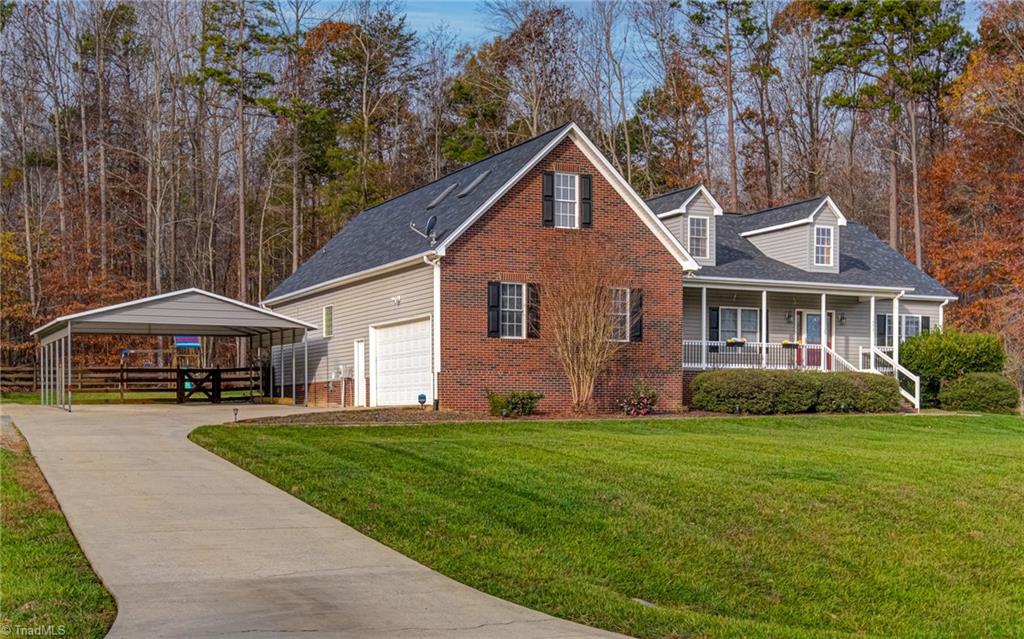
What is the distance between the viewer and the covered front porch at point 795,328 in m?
28.8

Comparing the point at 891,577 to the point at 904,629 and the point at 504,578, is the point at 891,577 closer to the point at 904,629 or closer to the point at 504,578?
the point at 904,629

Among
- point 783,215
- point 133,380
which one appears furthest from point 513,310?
point 133,380

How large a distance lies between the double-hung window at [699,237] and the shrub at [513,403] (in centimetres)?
799

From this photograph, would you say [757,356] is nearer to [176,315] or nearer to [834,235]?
[834,235]

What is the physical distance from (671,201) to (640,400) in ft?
23.3

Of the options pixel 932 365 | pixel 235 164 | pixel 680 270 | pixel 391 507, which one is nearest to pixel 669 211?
pixel 680 270

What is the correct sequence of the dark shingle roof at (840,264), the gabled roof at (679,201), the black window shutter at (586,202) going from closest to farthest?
the black window shutter at (586,202)
the gabled roof at (679,201)
the dark shingle roof at (840,264)

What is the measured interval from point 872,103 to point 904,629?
39.1 meters

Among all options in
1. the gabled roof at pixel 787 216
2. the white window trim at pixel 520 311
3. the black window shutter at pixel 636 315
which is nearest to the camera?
the white window trim at pixel 520 311

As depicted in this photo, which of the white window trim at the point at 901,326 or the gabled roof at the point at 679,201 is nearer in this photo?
the gabled roof at the point at 679,201

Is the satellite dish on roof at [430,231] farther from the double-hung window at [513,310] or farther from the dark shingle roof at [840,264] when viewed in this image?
the dark shingle roof at [840,264]

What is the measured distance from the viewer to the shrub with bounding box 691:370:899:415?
2511cm

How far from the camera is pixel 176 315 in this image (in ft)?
82.4

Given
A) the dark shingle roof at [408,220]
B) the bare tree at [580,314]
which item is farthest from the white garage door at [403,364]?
the bare tree at [580,314]
